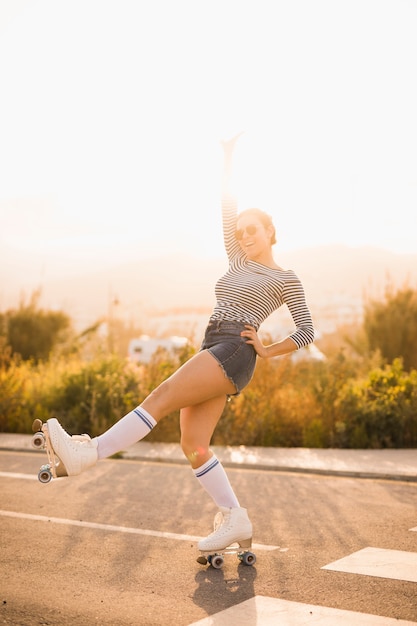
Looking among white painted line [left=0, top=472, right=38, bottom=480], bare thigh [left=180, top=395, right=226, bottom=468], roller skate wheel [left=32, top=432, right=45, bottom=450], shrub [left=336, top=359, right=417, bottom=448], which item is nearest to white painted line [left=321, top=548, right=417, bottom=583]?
bare thigh [left=180, top=395, right=226, bottom=468]

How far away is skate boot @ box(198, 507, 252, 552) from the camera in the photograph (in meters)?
5.54

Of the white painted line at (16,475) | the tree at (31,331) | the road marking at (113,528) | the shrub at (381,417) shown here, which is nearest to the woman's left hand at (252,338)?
the road marking at (113,528)

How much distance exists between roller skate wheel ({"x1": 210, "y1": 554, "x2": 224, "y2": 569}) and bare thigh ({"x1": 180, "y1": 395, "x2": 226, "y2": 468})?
0.66 metres

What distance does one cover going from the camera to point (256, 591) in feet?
16.8

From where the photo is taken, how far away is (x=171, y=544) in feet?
20.7

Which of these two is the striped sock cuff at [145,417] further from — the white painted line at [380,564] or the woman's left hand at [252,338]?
the white painted line at [380,564]

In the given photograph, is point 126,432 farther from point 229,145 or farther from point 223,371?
point 229,145

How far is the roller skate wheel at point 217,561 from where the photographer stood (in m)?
5.61

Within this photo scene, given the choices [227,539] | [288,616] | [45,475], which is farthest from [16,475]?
[288,616]

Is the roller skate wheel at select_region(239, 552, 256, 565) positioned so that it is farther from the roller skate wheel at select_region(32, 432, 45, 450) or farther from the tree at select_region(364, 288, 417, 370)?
the tree at select_region(364, 288, 417, 370)

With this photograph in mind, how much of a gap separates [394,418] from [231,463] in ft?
8.84

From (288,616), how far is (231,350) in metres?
1.58

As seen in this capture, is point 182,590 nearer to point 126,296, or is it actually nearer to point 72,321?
point 72,321

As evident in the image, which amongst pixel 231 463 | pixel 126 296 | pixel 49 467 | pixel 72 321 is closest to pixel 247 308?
pixel 49 467
